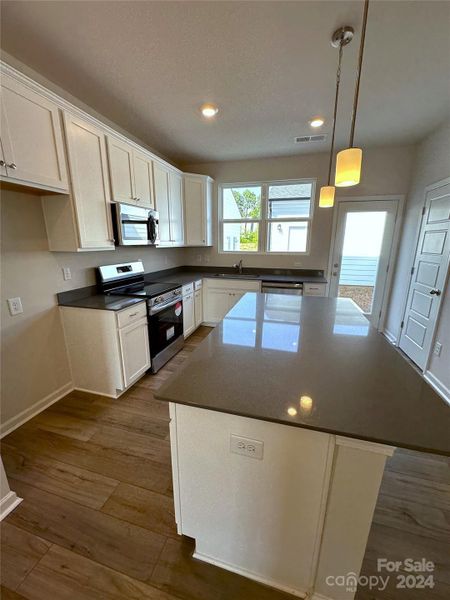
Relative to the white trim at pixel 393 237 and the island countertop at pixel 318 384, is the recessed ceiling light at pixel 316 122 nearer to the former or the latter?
the white trim at pixel 393 237

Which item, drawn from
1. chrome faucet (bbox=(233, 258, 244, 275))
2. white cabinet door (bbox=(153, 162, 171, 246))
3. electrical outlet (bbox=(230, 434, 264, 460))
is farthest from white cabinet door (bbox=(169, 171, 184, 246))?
electrical outlet (bbox=(230, 434, 264, 460))

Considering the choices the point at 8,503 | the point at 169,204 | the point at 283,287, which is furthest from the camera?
the point at 283,287

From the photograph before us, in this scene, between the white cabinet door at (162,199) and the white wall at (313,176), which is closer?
the white cabinet door at (162,199)

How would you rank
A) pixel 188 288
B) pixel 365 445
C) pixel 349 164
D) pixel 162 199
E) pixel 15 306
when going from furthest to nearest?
1. pixel 188 288
2. pixel 162 199
3. pixel 15 306
4. pixel 349 164
5. pixel 365 445

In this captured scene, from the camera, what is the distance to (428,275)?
2.91m

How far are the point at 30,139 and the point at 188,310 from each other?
2.48 metres

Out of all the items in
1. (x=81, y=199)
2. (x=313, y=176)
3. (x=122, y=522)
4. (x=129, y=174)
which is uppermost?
(x=313, y=176)

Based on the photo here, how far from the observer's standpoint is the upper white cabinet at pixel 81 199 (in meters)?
1.97

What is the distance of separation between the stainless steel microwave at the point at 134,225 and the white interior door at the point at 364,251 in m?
2.85

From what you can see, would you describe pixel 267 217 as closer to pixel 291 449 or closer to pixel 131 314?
pixel 131 314

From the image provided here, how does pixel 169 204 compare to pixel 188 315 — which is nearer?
pixel 169 204

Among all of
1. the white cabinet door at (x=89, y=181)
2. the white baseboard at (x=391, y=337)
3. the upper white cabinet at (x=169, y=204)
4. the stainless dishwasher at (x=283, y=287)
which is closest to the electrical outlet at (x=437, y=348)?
the white baseboard at (x=391, y=337)

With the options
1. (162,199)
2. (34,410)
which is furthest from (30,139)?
(34,410)

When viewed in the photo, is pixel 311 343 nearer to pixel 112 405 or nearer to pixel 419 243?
pixel 112 405
